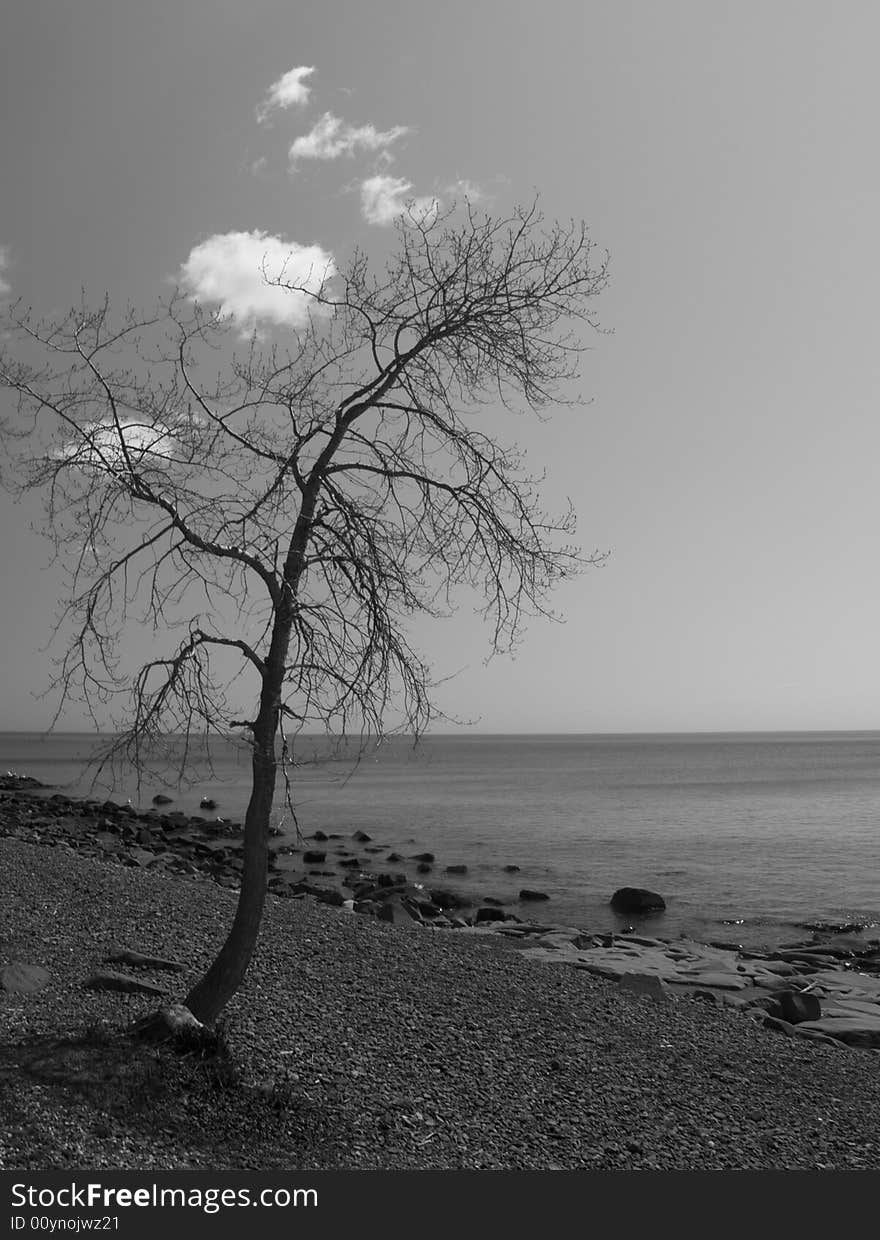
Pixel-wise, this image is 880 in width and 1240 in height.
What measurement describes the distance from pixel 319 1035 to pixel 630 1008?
4084 mm

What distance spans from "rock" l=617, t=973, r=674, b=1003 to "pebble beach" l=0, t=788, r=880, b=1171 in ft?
0.70

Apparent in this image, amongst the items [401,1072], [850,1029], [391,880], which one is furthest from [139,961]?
[391,880]

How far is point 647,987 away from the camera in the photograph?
42.5 feet

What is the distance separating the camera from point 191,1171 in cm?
595

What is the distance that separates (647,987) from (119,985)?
7.05 m

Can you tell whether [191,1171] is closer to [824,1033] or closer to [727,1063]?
[727,1063]

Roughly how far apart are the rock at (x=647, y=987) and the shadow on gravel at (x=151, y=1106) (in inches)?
248

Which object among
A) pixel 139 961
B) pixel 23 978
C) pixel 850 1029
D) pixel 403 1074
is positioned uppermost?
pixel 23 978

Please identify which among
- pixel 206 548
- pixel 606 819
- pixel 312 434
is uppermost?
pixel 312 434

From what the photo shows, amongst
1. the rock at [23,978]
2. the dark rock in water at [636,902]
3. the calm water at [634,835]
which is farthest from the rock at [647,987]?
the dark rock in water at [636,902]

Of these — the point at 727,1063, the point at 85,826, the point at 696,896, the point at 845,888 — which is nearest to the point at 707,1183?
the point at 727,1063

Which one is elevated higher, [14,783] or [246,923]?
[246,923]

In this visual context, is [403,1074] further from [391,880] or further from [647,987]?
[391,880]

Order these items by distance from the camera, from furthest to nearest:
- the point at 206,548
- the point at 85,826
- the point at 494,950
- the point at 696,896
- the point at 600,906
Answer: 1. the point at 85,826
2. the point at 696,896
3. the point at 600,906
4. the point at 494,950
5. the point at 206,548
